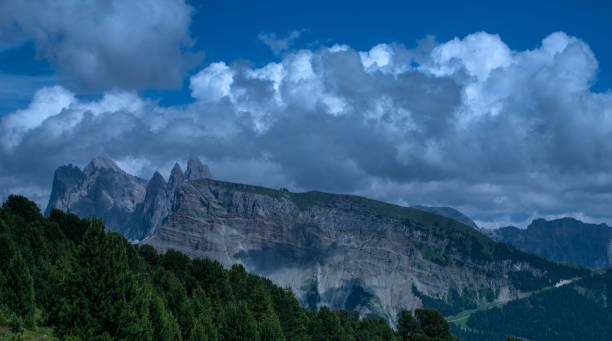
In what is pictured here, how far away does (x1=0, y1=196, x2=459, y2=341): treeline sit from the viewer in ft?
234

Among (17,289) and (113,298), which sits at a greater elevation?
(113,298)

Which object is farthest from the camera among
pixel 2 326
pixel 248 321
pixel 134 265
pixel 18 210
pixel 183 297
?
pixel 18 210

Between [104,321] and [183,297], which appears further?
[183,297]

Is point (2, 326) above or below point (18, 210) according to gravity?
below

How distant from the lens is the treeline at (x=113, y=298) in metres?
71.4

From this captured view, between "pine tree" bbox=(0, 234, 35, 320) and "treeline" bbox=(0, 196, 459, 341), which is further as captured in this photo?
"pine tree" bbox=(0, 234, 35, 320)

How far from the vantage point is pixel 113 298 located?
236ft

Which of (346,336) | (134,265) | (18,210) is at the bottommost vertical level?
(346,336)

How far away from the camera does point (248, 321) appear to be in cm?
11294

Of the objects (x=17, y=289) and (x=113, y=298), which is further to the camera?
(x=17, y=289)

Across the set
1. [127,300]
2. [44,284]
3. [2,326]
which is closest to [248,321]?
[44,284]

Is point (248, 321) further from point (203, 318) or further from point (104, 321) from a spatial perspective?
point (104, 321)

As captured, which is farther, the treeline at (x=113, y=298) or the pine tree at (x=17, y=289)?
the pine tree at (x=17, y=289)

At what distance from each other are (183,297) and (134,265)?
29.4 meters
